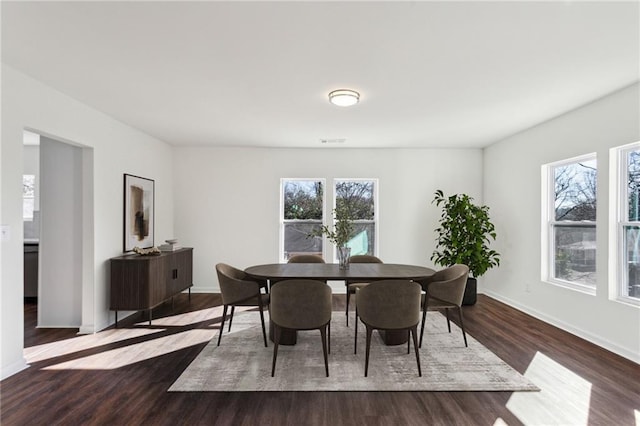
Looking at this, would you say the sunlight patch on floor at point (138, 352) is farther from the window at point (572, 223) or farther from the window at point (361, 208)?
the window at point (572, 223)

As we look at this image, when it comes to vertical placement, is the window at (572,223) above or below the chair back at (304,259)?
above

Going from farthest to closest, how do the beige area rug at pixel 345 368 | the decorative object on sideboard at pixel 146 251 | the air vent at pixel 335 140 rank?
1. the air vent at pixel 335 140
2. the decorative object on sideboard at pixel 146 251
3. the beige area rug at pixel 345 368

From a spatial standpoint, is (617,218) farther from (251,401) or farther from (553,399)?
(251,401)

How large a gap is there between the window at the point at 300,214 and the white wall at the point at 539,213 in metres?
3.00

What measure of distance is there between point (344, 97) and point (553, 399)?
303 centimetres

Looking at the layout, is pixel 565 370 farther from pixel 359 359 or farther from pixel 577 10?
pixel 577 10

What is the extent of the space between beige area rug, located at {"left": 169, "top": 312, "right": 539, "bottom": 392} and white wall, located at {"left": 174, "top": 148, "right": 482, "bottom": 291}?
241 centimetres

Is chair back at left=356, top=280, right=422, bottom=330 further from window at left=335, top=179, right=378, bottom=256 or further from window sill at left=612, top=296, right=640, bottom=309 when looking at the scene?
window at left=335, top=179, right=378, bottom=256

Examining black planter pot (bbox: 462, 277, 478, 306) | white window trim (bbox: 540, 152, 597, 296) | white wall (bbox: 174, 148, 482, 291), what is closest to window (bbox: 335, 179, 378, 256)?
white wall (bbox: 174, 148, 482, 291)

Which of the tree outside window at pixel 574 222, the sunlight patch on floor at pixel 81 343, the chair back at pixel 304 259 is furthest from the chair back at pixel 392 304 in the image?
the sunlight patch on floor at pixel 81 343

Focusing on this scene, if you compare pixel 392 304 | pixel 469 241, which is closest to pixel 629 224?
pixel 469 241

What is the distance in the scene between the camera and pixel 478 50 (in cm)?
255

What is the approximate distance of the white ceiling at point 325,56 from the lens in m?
2.09

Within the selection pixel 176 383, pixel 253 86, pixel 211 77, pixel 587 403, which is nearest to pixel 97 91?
pixel 211 77
